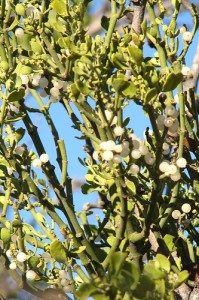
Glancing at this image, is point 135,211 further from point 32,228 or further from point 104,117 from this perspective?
point 104,117

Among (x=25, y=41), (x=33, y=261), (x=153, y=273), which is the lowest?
(x=153, y=273)

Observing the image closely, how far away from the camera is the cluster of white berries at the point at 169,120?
1.09 m

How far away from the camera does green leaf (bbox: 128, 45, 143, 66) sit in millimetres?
1023

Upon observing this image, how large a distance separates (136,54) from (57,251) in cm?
29

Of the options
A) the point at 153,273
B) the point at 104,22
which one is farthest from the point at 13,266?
the point at 104,22

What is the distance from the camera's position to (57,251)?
43.1 inches

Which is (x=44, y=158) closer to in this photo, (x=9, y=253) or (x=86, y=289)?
(x=9, y=253)

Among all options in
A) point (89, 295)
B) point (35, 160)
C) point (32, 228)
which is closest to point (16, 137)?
point (35, 160)

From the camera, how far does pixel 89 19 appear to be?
3.90ft

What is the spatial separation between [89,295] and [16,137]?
0.47 m

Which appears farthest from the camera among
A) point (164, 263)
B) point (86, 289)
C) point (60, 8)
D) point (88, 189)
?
point (88, 189)

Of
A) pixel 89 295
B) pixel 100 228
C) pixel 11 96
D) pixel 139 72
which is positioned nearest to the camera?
pixel 89 295

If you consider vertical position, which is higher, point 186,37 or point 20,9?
point 20,9

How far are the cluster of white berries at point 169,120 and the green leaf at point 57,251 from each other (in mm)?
213
